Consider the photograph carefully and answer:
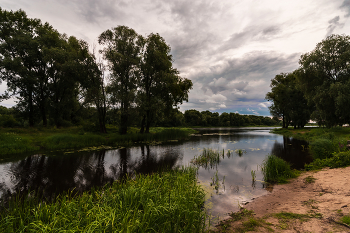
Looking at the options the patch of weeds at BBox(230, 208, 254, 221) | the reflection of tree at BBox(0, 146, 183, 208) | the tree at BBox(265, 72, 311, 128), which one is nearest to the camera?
the patch of weeds at BBox(230, 208, 254, 221)

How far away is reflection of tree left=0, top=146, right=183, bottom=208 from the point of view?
909cm

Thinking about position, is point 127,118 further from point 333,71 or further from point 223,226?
point 333,71

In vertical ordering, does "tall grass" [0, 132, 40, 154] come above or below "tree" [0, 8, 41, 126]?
below

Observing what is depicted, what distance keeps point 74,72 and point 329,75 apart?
47.2 m

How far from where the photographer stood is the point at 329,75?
2803 cm

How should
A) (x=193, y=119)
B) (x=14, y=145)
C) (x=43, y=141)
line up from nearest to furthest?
(x=14, y=145)
(x=43, y=141)
(x=193, y=119)

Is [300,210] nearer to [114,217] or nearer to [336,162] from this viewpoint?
[114,217]

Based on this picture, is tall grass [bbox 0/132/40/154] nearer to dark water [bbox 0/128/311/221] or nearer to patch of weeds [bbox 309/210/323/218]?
dark water [bbox 0/128/311/221]

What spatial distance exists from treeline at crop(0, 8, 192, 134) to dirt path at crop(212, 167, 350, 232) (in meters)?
25.5

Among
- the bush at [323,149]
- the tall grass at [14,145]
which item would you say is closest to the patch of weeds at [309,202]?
the bush at [323,149]

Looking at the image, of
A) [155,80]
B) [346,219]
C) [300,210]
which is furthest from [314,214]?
[155,80]

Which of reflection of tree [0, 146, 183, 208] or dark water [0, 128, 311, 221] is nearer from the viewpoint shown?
dark water [0, 128, 311, 221]

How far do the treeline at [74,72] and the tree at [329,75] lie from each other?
27236 mm

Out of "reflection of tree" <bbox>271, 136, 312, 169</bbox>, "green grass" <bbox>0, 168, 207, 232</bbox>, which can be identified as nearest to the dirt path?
"green grass" <bbox>0, 168, 207, 232</bbox>
